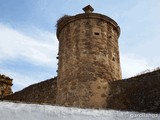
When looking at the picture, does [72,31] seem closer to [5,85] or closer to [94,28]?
[94,28]

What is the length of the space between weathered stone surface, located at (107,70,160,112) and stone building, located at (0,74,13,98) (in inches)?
311

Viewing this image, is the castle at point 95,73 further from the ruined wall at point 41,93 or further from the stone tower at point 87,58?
the ruined wall at point 41,93

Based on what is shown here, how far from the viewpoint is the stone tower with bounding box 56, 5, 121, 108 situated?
337 inches

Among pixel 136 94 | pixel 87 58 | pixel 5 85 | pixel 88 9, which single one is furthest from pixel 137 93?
pixel 5 85

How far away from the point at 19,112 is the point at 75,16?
19.0 feet

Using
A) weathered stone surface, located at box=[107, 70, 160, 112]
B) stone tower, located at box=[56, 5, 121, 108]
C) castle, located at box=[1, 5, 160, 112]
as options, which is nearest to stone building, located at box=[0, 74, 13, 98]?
castle, located at box=[1, 5, 160, 112]

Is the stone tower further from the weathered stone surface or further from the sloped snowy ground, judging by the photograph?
the sloped snowy ground

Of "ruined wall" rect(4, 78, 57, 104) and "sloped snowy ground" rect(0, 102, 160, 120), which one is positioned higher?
"ruined wall" rect(4, 78, 57, 104)

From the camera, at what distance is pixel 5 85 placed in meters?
15.1

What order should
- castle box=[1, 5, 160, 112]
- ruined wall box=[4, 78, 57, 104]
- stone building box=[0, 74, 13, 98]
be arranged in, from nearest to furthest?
castle box=[1, 5, 160, 112] → ruined wall box=[4, 78, 57, 104] → stone building box=[0, 74, 13, 98]

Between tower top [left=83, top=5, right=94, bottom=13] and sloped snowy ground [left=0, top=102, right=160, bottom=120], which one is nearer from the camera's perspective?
sloped snowy ground [left=0, top=102, right=160, bottom=120]

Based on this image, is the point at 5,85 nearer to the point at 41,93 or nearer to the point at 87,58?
the point at 41,93

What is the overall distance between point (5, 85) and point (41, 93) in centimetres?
433

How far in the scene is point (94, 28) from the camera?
31.3 ft
